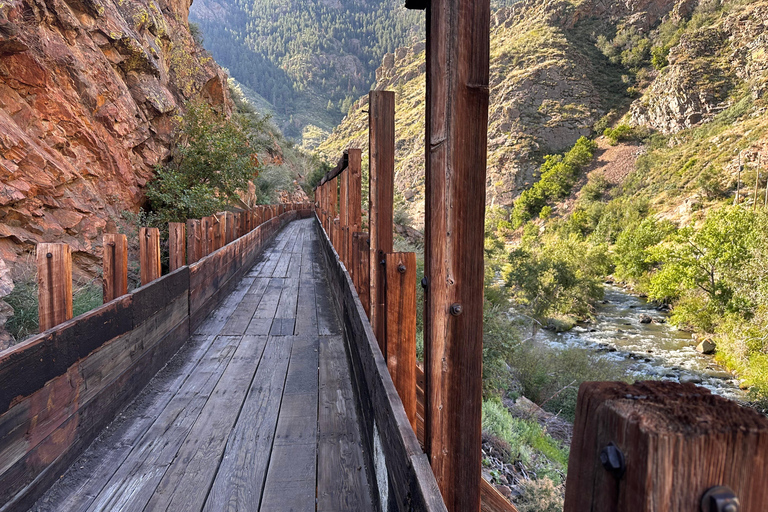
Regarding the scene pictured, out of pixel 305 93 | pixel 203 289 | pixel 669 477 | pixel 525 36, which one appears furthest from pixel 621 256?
pixel 305 93

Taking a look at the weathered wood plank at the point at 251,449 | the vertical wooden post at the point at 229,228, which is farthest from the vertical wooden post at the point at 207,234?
the weathered wood plank at the point at 251,449

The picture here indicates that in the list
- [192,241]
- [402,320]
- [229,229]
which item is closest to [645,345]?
[229,229]

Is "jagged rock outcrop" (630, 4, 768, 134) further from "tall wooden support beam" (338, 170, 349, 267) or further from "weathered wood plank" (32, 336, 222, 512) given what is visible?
"weathered wood plank" (32, 336, 222, 512)

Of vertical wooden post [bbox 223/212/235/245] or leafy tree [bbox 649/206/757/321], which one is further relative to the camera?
leafy tree [bbox 649/206/757/321]

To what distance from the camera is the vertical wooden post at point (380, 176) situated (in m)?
2.79

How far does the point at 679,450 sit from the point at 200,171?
11166mm

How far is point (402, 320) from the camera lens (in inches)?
76.5

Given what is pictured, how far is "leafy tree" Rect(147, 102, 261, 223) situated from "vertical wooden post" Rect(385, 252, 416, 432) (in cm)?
777

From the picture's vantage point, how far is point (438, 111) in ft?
4.03

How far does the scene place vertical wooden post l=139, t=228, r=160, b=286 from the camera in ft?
11.2

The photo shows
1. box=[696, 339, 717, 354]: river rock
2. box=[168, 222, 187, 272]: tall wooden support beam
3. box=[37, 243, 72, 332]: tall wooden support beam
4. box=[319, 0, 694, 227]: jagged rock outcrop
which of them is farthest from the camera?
box=[319, 0, 694, 227]: jagged rock outcrop

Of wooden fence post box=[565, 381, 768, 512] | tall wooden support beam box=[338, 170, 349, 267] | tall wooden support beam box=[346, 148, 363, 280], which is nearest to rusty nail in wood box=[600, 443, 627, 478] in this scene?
wooden fence post box=[565, 381, 768, 512]

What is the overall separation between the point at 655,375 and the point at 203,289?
66.0 feet

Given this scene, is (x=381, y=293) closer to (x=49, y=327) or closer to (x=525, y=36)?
(x=49, y=327)
